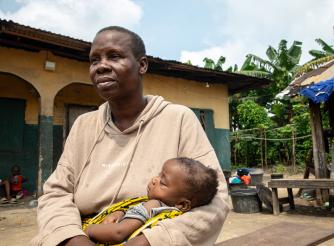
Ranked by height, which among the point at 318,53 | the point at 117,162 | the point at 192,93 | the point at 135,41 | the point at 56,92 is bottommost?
the point at 117,162

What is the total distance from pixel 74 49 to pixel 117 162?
708cm

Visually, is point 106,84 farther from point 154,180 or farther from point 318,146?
point 318,146

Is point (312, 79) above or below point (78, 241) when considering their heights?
above

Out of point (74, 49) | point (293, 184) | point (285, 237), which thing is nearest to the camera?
point (285, 237)

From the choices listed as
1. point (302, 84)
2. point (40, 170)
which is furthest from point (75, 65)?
point (302, 84)

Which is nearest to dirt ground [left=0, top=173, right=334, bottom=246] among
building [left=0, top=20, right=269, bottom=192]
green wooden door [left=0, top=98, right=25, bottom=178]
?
building [left=0, top=20, right=269, bottom=192]

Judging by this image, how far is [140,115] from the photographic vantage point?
76.3 inches

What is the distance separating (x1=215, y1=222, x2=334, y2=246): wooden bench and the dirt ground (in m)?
2.34

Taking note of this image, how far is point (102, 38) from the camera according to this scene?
1.80 m

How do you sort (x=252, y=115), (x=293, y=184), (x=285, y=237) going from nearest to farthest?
1. (x=285, y=237)
2. (x=293, y=184)
3. (x=252, y=115)

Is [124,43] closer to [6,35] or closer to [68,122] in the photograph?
[6,35]

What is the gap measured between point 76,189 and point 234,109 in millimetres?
21352

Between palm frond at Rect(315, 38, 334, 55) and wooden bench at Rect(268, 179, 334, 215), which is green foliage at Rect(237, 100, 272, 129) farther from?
wooden bench at Rect(268, 179, 334, 215)

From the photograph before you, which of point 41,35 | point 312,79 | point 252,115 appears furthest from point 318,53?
point 41,35
